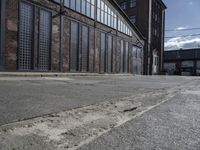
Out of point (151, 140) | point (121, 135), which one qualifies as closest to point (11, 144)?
point (121, 135)

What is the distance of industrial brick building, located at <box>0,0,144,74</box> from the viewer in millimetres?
19016

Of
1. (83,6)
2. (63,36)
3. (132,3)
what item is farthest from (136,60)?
(63,36)

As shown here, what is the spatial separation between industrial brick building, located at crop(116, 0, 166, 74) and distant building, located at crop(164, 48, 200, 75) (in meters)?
13.4

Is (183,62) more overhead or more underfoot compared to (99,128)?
more overhead

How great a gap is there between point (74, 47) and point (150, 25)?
3051 centimetres

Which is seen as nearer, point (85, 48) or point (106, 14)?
point (85, 48)

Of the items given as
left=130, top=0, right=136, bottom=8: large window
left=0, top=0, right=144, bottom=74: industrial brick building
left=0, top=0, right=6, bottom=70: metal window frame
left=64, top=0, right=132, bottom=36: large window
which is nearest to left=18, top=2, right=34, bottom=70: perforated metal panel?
left=0, top=0, right=144, bottom=74: industrial brick building

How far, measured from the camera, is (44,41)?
2198 centimetres

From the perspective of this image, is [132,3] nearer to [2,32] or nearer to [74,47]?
[74,47]

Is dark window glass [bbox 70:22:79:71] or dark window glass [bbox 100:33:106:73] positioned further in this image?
dark window glass [bbox 100:33:106:73]

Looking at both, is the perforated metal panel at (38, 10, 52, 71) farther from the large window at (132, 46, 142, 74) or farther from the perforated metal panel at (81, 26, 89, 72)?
the large window at (132, 46, 142, 74)

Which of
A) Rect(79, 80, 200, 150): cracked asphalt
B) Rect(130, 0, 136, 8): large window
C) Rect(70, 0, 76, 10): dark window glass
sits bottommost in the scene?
Rect(79, 80, 200, 150): cracked asphalt

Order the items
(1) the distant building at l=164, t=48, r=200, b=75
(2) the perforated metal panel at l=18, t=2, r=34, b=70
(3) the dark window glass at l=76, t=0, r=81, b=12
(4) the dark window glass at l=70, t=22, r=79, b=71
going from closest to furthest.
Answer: (2) the perforated metal panel at l=18, t=2, r=34, b=70 < (4) the dark window glass at l=70, t=22, r=79, b=71 < (3) the dark window glass at l=76, t=0, r=81, b=12 < (1) the distant building at l=164, t=48, r=200, b=75

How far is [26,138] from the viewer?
9.77 ft
